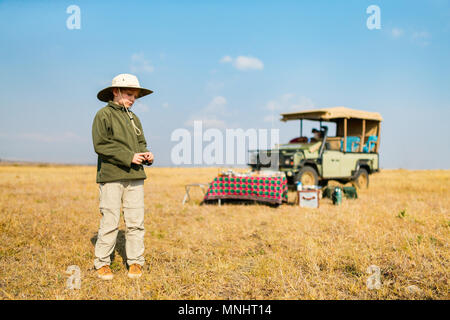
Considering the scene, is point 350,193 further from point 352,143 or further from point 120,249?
point 120,249

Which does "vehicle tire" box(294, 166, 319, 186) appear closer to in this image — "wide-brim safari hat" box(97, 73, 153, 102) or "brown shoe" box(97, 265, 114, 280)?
"wide-brim safari hat" box(97, 73, 153, 102)

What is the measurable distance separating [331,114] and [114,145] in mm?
9367

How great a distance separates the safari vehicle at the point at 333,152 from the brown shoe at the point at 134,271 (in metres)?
7.47

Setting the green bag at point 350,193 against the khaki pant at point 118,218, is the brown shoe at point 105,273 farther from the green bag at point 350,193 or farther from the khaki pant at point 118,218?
the green bag at point 350,193

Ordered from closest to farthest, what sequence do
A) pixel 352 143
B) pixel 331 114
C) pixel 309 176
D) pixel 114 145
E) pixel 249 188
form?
pixel 114 145 → pixel 249 188 → pixel 309 176 → pixel 331 114 → pixel 352 143

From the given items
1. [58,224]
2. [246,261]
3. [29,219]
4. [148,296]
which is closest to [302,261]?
[246,261]

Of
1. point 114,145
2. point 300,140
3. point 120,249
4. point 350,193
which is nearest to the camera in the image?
point 114,145

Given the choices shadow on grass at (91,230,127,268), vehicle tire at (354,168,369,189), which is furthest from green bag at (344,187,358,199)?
shadow on grass at (91,230,127,268)

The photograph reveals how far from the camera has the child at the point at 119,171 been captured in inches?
140

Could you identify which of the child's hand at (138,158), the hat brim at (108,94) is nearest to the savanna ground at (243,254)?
the child's hand at (138,158)

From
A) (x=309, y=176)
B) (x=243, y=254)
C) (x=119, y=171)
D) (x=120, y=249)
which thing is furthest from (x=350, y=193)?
(x=119, y=171)

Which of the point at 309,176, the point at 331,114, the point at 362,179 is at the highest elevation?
the point at 331,114

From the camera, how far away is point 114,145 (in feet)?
11.7
